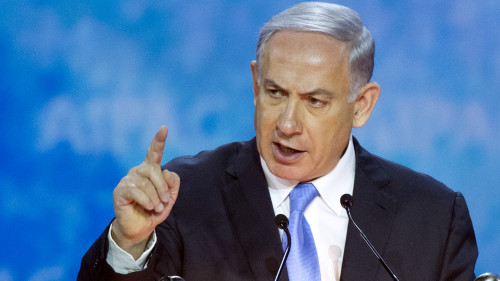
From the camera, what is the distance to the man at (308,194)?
1.90 m

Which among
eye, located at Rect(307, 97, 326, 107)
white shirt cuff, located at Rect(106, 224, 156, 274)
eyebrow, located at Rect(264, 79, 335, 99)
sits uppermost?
eyebrow, located at Rect(264, 79, 335, 99)

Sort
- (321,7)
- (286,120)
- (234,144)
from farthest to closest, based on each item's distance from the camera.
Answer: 1. (234,144)
2. (321,7)
3. (286,120)

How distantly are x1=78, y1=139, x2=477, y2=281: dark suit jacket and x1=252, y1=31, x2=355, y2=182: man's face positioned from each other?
0.18 metres

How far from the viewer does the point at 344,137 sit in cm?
203

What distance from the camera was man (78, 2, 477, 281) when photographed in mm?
1896

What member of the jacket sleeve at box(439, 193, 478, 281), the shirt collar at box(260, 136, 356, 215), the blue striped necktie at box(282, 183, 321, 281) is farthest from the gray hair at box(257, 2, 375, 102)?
the jacket sleeve at box(439, 193, 478, 281)

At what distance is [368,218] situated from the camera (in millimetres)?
2047

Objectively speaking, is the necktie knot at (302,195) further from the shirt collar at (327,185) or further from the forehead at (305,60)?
the forehead at (305,60)

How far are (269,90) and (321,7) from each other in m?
0.28

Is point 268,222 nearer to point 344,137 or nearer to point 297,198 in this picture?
point 297,198

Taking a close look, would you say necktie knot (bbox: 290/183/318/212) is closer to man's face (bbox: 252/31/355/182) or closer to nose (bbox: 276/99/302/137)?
man's face (bbox: 252/31/355/182)

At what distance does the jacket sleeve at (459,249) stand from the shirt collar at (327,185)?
0.33m

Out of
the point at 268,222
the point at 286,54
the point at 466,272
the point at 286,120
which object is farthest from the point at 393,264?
the point at 286,54

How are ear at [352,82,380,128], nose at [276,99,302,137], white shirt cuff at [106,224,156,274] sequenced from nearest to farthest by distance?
white shirt cuff at [106,224,156,274] < nose at [276,99,302,137] < ear at [352,82,380,128]
